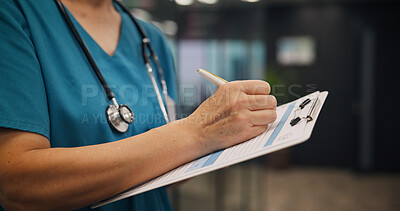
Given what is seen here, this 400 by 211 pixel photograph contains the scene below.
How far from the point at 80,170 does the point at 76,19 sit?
335mm

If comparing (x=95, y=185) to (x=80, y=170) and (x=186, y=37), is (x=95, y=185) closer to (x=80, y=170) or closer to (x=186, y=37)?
(x=80, y=170)

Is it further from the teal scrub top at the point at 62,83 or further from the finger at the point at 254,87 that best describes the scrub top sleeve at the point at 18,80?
the finger at the point at 254,87

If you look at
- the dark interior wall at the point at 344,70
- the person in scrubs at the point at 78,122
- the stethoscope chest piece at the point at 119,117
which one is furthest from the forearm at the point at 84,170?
the dark interior wall at the point at 344,70

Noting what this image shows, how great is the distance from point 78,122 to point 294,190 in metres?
3.55

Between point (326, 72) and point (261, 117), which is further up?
point (326, 72)

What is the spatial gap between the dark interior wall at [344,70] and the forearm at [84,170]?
408cm

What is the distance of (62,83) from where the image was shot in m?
0.49

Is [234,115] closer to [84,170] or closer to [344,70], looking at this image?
[84,170]

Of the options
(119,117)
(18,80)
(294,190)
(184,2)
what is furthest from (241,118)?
(294,190)

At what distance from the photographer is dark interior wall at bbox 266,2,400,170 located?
427 centimetres

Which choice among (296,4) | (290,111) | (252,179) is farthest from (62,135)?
(296,4)

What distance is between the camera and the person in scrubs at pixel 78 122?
0.40 meters

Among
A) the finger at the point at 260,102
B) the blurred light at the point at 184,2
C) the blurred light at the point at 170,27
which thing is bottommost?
the finger at the point at 260,102

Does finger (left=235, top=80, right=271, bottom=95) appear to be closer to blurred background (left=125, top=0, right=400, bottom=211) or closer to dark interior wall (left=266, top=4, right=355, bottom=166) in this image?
blurred background (left=125, top=0, right=400, bottom=211)
